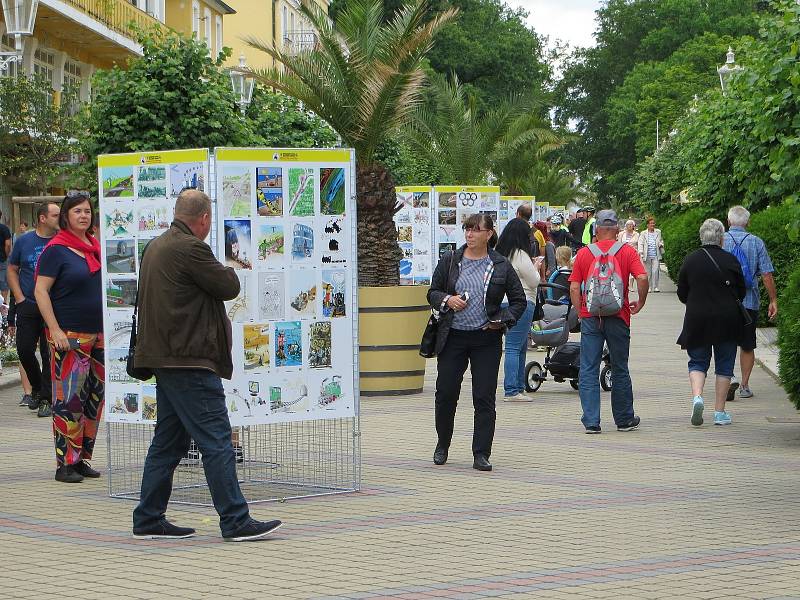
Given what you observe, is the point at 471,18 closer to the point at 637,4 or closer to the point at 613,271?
the point at 637,4

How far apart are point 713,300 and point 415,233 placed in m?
10.9

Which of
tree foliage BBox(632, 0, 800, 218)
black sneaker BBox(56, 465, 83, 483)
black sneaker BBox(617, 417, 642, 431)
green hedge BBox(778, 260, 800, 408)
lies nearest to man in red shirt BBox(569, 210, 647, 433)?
black sneaker BBox(617, 417, 642, 431)

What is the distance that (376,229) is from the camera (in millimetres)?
17297

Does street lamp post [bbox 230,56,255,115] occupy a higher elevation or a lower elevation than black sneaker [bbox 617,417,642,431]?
higher

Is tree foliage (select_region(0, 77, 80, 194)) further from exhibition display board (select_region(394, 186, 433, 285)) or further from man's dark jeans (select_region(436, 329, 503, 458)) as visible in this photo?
man's dark jeans (select_region(436, 329, 503, 458))

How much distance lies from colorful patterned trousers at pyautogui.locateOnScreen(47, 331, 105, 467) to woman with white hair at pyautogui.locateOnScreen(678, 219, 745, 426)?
5272mm

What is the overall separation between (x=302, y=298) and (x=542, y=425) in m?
4.41

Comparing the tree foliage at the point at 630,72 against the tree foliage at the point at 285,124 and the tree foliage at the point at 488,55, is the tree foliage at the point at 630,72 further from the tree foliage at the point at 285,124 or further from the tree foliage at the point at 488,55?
the tree foliage at the point at 285,124

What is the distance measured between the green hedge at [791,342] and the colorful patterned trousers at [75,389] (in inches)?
202

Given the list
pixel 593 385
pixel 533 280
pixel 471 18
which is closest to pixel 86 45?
pixel 533 280

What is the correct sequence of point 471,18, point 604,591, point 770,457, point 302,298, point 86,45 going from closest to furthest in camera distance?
point 604,591, point 302,298, point 770,457, point 86,45, point 471,18

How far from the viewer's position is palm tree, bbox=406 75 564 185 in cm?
3681

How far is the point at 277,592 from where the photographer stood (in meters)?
6.55

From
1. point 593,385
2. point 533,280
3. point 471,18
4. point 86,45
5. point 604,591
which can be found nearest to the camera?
point 604,591
